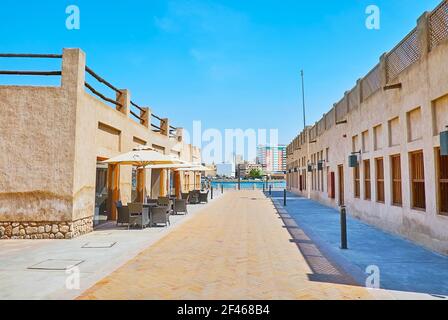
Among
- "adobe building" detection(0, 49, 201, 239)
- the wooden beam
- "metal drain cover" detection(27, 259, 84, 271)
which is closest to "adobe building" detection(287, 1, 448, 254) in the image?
the wooden beam

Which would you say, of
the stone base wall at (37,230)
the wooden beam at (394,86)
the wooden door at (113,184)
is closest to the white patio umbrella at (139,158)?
the wooden door at (113,184)

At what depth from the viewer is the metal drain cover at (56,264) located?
237 inches

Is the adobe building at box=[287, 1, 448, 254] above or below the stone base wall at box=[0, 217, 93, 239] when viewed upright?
above

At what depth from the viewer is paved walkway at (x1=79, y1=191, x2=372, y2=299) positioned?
4723mm

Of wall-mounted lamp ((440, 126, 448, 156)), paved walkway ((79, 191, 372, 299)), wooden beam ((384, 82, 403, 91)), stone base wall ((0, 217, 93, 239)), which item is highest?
wooden beam ((384, 82, 403, 91))

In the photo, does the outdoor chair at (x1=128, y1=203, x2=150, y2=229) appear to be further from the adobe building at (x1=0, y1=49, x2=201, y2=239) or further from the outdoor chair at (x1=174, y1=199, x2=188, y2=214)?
the outdoor chair at (x1=174, y1=199, x2=188, y2=214)

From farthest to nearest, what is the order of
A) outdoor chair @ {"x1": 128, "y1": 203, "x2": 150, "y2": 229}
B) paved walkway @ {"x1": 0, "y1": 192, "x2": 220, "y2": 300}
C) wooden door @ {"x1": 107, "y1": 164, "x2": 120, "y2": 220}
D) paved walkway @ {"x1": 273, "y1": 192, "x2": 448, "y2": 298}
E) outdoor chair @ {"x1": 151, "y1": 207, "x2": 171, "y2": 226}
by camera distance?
wooden door @ {"x1": 107, "y1": 164, "x2": 120, "y2": 220} → outdoor chair @ {"x1": 151, "y1": 207, "x2": 171, "y2": 226} → outdoor chair @ {"x1": 128, "y1": 203, "x2": 150, "y2": 229} → paved walkway @ {"x1": 273, "y1": 192, "x2": 448, "y2": 298} → paved walkway @ {"x1": 0, "y1": 192, "x2": 220, "y2": 300}

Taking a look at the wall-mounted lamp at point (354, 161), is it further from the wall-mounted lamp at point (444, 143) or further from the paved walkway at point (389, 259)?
the wall-mounted lamp at point (444, 143)

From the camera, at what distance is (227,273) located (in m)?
→ 5.71

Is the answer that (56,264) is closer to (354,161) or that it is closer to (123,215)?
(123,215)

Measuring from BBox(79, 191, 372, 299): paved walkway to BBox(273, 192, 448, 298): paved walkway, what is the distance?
0.46 meters

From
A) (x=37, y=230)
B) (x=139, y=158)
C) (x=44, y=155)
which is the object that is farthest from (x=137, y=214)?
(x=44, y=155)

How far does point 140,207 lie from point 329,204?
12104mm
